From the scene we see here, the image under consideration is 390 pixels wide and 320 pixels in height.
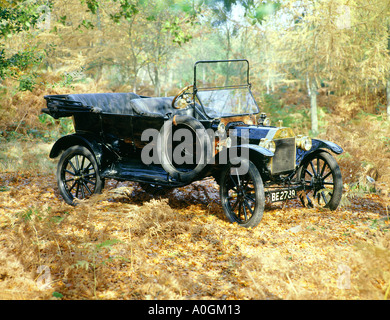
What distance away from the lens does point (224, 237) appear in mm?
4730

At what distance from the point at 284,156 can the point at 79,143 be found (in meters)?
3.43

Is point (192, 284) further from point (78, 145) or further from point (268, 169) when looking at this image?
point (78, 145)

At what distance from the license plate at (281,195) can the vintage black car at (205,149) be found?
1cm

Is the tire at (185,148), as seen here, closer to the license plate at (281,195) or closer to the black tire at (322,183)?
the license plate at (281,195)

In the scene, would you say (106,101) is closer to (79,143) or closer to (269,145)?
(79,143)

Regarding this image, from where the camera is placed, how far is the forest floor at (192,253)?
10.4 ft

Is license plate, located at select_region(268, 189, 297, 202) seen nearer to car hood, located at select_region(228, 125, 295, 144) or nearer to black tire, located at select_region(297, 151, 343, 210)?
black tire, located at select_region(297, 151, 343, 210)

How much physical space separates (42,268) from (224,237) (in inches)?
86.6

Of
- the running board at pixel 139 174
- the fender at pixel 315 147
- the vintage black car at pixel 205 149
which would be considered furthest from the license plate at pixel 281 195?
the running board at pixel 139 174

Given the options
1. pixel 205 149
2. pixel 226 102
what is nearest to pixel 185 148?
pixel 205 149

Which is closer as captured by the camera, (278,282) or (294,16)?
(278,282)

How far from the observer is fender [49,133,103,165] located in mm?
6042
